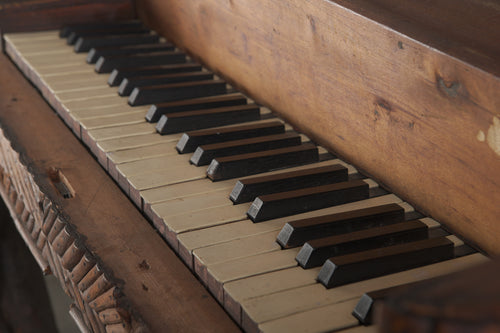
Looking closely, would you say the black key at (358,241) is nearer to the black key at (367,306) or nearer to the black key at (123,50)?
the black key at (367,306)

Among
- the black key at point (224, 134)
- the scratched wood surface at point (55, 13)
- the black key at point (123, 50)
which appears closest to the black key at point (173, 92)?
the black key at point (224, 134)

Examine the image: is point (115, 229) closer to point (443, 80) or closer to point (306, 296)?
point (306, 296)

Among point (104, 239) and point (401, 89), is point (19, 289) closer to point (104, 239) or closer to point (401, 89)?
point (104, 239)

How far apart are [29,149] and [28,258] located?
A: 142cm

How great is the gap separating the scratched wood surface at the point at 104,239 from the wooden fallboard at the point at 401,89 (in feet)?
1.63

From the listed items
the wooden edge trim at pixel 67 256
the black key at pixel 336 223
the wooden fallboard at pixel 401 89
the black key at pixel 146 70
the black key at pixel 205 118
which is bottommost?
the wooden edge trim at pixel 67 256

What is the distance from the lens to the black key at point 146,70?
209 cm

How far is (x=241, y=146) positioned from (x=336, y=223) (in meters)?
0.42

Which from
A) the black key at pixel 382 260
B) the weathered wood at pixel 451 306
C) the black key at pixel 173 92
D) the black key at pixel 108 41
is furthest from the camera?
the black key at pixel 108 41

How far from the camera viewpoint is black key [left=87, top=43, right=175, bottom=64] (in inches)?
89.5

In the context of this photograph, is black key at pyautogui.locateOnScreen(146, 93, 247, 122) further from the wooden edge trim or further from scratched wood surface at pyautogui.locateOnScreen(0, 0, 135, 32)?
scratched wood surface at pyautogui.locateOnScreen(0, 0, 135, 32)

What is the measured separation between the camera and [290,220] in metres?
1.34

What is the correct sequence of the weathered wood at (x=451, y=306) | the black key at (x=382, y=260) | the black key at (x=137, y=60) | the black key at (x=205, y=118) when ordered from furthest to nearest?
1. the black key at (x=137, y=60)
2. the black key at (x=205, y=118)
3. the black key at (x=382, y=260)
4. the weathered wood at (x=451, y=306)

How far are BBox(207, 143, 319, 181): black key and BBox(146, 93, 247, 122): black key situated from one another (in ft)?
1.16
